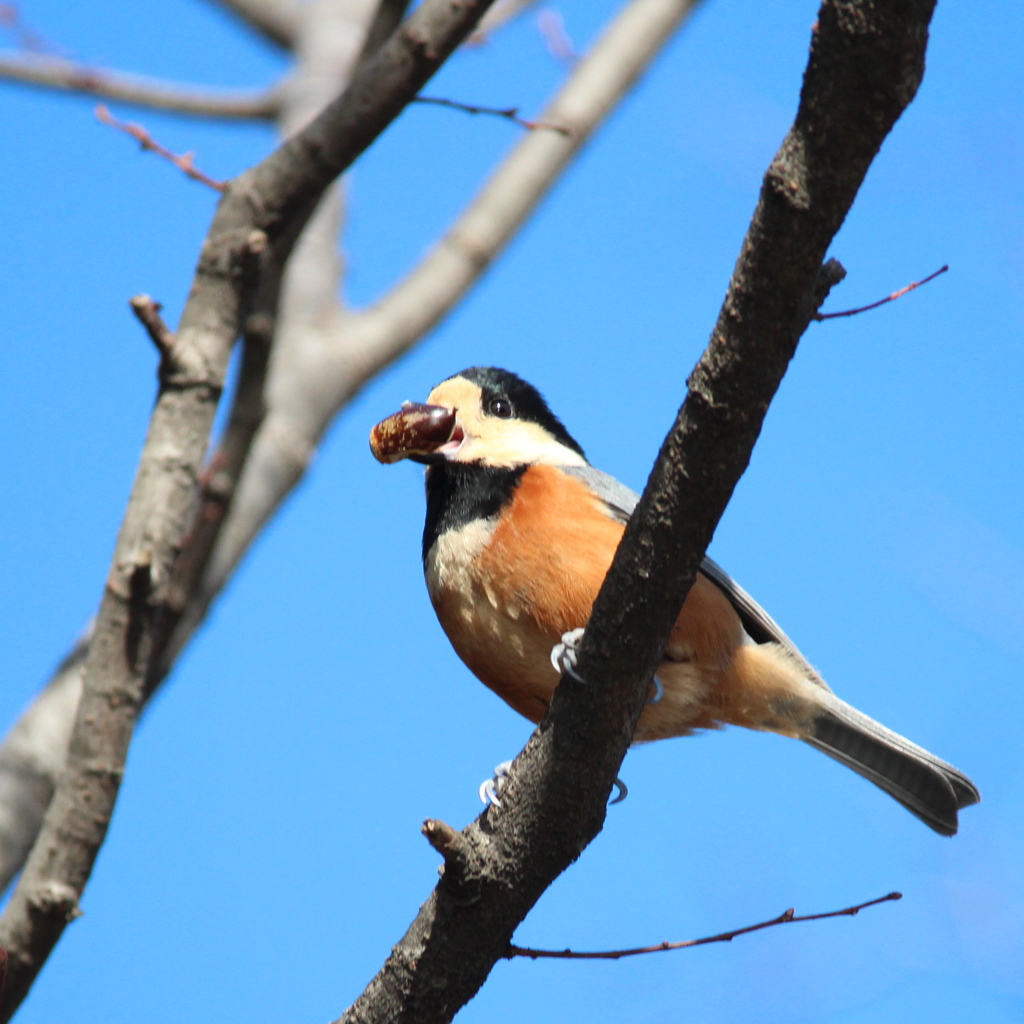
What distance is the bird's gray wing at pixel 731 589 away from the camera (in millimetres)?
4113

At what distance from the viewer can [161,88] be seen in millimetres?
7629

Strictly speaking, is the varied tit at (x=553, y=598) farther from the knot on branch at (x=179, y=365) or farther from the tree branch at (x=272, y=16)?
the tree branch at (x=272, y=16)

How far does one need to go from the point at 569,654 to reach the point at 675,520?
584 mm

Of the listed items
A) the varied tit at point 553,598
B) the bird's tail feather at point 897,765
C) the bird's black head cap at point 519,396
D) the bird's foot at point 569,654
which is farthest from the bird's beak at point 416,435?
the bird's tail feather at point 897,765

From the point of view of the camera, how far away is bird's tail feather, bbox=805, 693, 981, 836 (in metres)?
4.34

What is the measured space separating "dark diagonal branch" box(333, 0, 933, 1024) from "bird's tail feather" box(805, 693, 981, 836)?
1.64 metres

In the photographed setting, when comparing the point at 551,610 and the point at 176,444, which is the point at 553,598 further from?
the point at 176,444

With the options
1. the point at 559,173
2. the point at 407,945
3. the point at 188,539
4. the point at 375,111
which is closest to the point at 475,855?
the point at 407,945

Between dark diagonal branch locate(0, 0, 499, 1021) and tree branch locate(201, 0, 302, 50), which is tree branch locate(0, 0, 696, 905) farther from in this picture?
dark diagonal branch locate(0, 0, 499, 1021)

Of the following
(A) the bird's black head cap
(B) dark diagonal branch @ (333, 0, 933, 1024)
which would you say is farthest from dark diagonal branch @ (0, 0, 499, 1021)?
(B) dark diagonal branch @ (333, 0, 933, 1024)

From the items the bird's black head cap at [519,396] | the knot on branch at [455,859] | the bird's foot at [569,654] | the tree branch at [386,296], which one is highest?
the tree branch at [386,296]

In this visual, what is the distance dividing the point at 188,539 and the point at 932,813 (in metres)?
2.94

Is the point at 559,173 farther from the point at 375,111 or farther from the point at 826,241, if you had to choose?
the point at 826,241

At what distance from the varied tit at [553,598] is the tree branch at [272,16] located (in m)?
5.10
